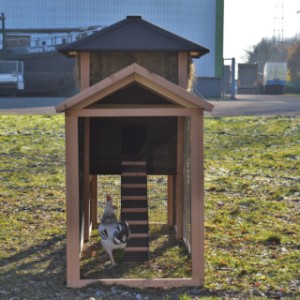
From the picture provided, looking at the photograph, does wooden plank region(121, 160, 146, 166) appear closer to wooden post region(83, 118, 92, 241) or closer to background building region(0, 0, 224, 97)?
wooden post region(83, 118, 92, 241)

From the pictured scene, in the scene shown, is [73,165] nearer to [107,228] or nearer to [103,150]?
[107,228]

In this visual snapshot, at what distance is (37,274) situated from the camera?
6863mm

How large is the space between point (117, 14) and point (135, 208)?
140ft

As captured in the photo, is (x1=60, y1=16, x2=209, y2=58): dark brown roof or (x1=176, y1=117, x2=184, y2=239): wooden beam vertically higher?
(x1=60, y1=16, x2=209, y2=58): dark brown roof

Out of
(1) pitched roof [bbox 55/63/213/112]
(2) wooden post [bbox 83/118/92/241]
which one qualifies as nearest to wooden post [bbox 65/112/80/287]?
(1) pitched roof [bbox 55/63/213/112]

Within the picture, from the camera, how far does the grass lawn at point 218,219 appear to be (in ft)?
21.2

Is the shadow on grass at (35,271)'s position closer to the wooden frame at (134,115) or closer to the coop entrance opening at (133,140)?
the wooden frame at (134,115)

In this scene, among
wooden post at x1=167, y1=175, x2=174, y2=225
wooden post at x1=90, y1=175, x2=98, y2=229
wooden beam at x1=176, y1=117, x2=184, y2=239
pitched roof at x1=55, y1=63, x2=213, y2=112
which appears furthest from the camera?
wooden post at x1=167, y1=175, x2=174, y2=225

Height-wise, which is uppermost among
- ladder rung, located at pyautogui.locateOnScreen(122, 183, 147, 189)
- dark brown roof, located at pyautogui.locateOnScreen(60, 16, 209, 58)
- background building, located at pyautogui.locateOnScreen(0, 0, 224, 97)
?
background building, located at pyautogui.locateOnScreen(0, 0, 224, 97)

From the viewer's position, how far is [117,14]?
48.7 m

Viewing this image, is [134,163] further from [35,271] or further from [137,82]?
[35,271]

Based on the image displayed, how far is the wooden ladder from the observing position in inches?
284

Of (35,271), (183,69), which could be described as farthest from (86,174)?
(183,69)

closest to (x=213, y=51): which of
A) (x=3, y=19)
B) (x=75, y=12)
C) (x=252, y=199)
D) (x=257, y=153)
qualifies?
(x=75, y=12)
